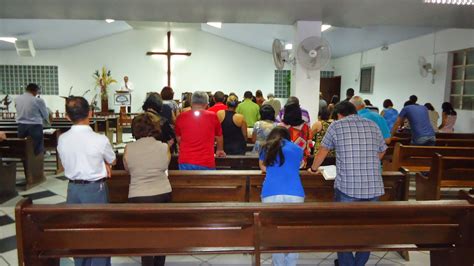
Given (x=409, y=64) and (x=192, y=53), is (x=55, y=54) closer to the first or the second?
(x=192, y=53)

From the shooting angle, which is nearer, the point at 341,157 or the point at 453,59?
the point at 341,157

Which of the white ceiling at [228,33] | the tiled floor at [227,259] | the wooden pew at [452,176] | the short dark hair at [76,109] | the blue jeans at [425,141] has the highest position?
the white ceiling at [228,33]

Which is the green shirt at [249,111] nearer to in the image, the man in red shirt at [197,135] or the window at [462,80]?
the man in red shirt at [197,135]

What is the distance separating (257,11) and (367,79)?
7.09 meters

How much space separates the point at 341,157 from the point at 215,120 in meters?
1.18

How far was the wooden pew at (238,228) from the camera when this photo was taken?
1.91m

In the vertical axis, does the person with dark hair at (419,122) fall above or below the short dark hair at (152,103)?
below

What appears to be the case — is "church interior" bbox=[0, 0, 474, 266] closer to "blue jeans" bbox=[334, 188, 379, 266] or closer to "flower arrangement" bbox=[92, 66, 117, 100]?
"flower arrangement" bbox=[92, 66, 117, 100]

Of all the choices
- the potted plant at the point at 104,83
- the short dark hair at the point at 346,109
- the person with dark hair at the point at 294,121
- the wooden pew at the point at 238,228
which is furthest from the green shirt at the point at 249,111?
the potted plant at the point at 104,83

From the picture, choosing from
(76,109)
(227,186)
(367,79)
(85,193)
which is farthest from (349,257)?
(367,79)

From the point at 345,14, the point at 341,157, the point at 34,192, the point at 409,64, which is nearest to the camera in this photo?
the point at 341,157

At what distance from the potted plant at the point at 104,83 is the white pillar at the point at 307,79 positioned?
8152mm

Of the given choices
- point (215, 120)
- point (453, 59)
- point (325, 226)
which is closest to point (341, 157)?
point (325, 226)

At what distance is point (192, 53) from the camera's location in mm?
13867
